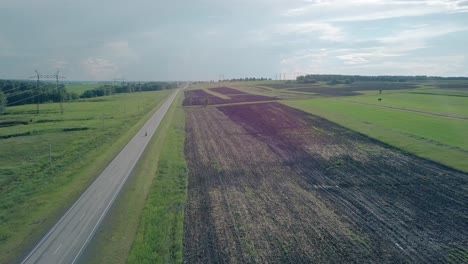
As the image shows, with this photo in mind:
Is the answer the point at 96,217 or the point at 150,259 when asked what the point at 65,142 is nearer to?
the point at 96,217

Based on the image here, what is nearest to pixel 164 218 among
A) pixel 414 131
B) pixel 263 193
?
pixel 263 193

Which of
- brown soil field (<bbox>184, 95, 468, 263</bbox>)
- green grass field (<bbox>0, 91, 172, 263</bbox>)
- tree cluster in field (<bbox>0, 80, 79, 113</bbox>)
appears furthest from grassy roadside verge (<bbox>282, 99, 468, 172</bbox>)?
tree cluster in field (<bbox>0, 80, 79, 113</bbox>)

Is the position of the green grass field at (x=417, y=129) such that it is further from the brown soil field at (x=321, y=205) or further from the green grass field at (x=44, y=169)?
the green grass field at (x=44, y=169)

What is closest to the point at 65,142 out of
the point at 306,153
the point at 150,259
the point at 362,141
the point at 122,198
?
the point at 122,198

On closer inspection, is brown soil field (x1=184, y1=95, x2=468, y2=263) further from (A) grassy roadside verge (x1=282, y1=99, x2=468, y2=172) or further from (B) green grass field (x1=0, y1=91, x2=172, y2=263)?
(B) green grass field (x1=0, y1=91, x2=172, y2=263)

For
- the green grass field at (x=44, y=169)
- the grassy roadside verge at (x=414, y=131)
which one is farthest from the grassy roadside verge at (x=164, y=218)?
the grassy roadside verge at (x=414, y=131)

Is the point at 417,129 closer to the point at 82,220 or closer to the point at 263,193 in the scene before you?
the point at 263,193
